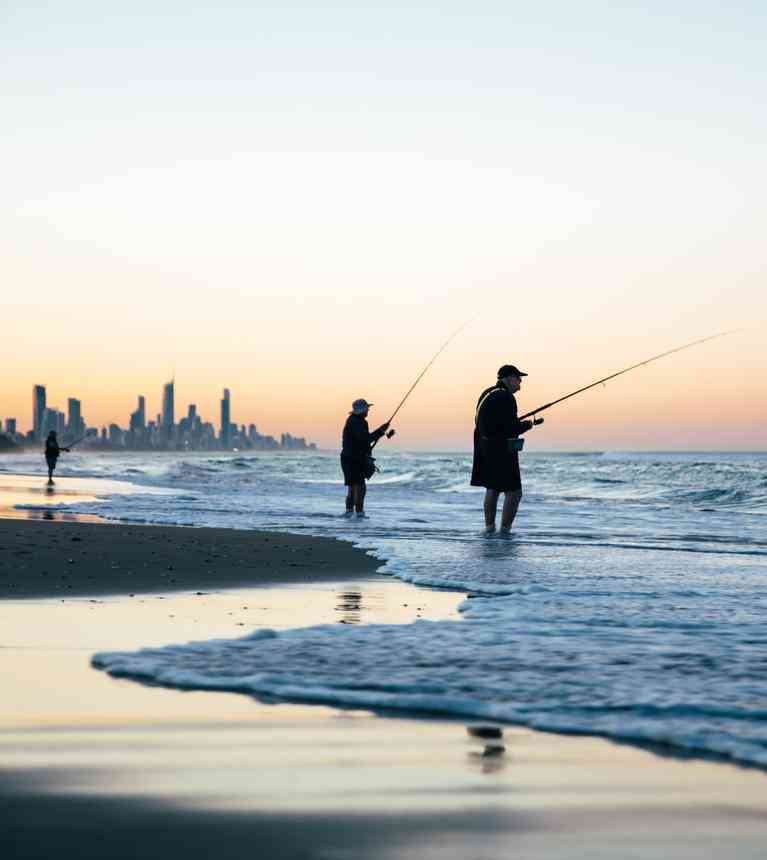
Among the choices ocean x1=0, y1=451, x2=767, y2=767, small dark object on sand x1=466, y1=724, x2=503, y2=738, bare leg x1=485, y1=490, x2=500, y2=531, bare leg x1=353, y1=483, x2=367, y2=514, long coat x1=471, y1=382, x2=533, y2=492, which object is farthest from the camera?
bare leg x1=353, y1=483, x2=367, y2=514

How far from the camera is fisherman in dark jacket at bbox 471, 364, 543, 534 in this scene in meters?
11.1

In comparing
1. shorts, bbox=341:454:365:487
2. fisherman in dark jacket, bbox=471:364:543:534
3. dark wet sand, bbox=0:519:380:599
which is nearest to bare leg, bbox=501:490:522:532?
fisherman in dark jacket, bbox=471:364:543:534

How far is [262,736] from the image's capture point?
10.1ft

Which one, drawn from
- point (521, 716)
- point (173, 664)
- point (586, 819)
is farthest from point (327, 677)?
point (586, 819)

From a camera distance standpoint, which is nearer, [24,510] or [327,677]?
[327,677]

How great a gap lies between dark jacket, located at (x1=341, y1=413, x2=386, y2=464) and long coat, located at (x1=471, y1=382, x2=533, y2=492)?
10.3ft

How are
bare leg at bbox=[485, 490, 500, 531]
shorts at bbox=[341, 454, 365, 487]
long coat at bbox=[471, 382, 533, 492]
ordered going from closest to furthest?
long coat at bbox=[471, 382, 533, 492] < bare leg at bbox=[485, 490, 500, 531] < shorts at bbox=[341, 454, 365, 487]

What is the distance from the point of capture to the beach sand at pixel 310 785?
7.22 feet

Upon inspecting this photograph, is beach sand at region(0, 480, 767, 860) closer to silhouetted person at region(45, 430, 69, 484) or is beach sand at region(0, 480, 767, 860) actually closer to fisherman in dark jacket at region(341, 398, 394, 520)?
fisherman in dark jacket at region(341, 398, 394, 520)

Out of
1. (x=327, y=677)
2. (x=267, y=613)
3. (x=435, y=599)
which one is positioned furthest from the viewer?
(x=435, y=599)

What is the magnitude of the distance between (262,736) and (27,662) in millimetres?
1304

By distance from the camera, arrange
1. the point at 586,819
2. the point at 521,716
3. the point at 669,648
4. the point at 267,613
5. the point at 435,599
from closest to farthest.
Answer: the point at 586,819 → the point at 521,716 → the point at 669,648 → the point at 267,613 → the point at 435,599

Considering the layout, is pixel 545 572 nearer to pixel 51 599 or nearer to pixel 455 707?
pixel 51 599

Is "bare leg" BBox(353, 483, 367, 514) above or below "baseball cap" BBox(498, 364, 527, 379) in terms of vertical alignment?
below
